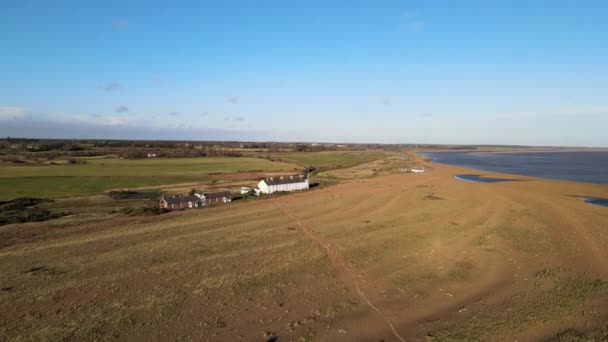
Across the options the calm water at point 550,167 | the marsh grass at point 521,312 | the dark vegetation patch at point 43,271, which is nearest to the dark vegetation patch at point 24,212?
the dark vegetation patch at point 43,271

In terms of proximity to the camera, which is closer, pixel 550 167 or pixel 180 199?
pixel 180 199

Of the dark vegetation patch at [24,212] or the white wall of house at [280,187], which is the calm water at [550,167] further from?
the dark vegetation patch at [24,212]

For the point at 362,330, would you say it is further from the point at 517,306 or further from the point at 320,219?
the point at 320,219

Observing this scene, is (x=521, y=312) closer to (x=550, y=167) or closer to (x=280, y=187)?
(x=280, y=187)

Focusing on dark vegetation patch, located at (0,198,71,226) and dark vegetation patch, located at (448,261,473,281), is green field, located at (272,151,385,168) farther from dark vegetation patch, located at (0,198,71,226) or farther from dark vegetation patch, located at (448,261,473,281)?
dark vegetation patch, located at (448,261,473,281)

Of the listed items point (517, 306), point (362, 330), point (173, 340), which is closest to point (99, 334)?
point (173, 340)

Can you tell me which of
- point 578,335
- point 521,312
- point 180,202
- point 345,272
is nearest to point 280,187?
point 180,202
